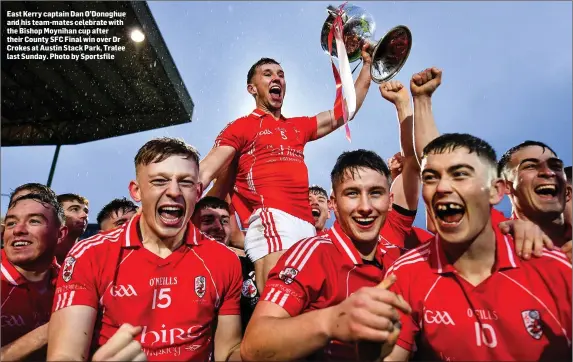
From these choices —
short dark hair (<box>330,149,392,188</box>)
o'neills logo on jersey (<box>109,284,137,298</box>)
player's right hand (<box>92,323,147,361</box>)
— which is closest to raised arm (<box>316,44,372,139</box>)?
short dark hair (<box>330,149,392,188</box>)

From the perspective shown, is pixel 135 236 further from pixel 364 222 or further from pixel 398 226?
pixel 398 226

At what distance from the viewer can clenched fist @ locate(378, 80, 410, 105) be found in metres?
3.32

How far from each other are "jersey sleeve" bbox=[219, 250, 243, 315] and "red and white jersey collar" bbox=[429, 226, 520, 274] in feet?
3.63

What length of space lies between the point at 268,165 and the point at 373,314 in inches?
91.6

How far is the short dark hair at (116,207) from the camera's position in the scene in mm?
4895

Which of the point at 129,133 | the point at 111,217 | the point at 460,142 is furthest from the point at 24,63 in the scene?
the point at 460,142

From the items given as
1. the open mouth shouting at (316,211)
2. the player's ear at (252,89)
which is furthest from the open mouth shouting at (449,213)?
the open mouth shouting at (316,211)

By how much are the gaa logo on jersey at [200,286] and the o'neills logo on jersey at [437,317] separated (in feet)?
3.81

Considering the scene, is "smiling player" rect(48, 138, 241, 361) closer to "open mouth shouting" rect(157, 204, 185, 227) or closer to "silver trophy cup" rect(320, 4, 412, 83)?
"open mouth shouting" rect(157, 204, 185, 227)

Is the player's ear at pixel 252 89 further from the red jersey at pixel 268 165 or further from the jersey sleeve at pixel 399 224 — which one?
the jersey sleeve at pixel 399 224

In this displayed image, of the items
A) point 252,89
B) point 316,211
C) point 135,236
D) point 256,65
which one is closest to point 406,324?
point 135,236

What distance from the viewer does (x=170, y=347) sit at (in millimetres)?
2359

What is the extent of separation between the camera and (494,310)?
6.77 feet

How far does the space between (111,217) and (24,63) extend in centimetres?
1053
